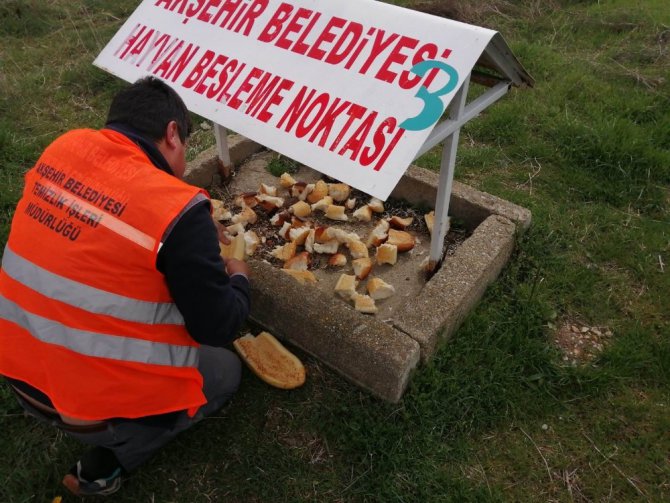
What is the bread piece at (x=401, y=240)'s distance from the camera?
3.24m

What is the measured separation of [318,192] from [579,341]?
1.80 meters

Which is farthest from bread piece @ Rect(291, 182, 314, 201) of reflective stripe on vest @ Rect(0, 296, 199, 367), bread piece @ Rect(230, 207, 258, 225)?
reflective stripe on vest @ Rect(0, 296, 199, 367)

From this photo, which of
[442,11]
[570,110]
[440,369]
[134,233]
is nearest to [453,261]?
[440,369]

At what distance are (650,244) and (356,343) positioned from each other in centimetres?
212

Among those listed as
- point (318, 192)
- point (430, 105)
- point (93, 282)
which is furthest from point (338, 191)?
point (93, 282)

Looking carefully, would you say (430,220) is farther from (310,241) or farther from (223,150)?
(223,150)

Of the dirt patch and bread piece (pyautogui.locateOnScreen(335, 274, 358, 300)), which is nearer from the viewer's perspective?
the dirt patch

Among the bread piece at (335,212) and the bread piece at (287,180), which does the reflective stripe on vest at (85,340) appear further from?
the bread piece at (287,180)

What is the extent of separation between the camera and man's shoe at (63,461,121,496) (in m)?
2.16

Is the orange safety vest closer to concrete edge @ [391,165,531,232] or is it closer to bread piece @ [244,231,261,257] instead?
bread piece @ [244,231,261,257]

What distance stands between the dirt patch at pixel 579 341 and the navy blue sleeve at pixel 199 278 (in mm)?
1780

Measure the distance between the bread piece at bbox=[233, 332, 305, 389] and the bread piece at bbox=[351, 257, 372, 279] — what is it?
→ 0.66 metres

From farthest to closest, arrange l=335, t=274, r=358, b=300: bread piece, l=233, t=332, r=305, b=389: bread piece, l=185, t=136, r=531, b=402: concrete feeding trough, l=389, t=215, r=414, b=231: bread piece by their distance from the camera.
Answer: l=389, t=215, r=414, b=231: bread piece
l=335, t=274, r=358, b=300: bread piece
l=233, t=332, r=305, b=389: bread piece
l=185, t=136, r=531, b=402: concrete feeding trough


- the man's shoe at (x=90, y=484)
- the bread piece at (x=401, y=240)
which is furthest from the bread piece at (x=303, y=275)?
the man's shoe at (x=90, y=484)
